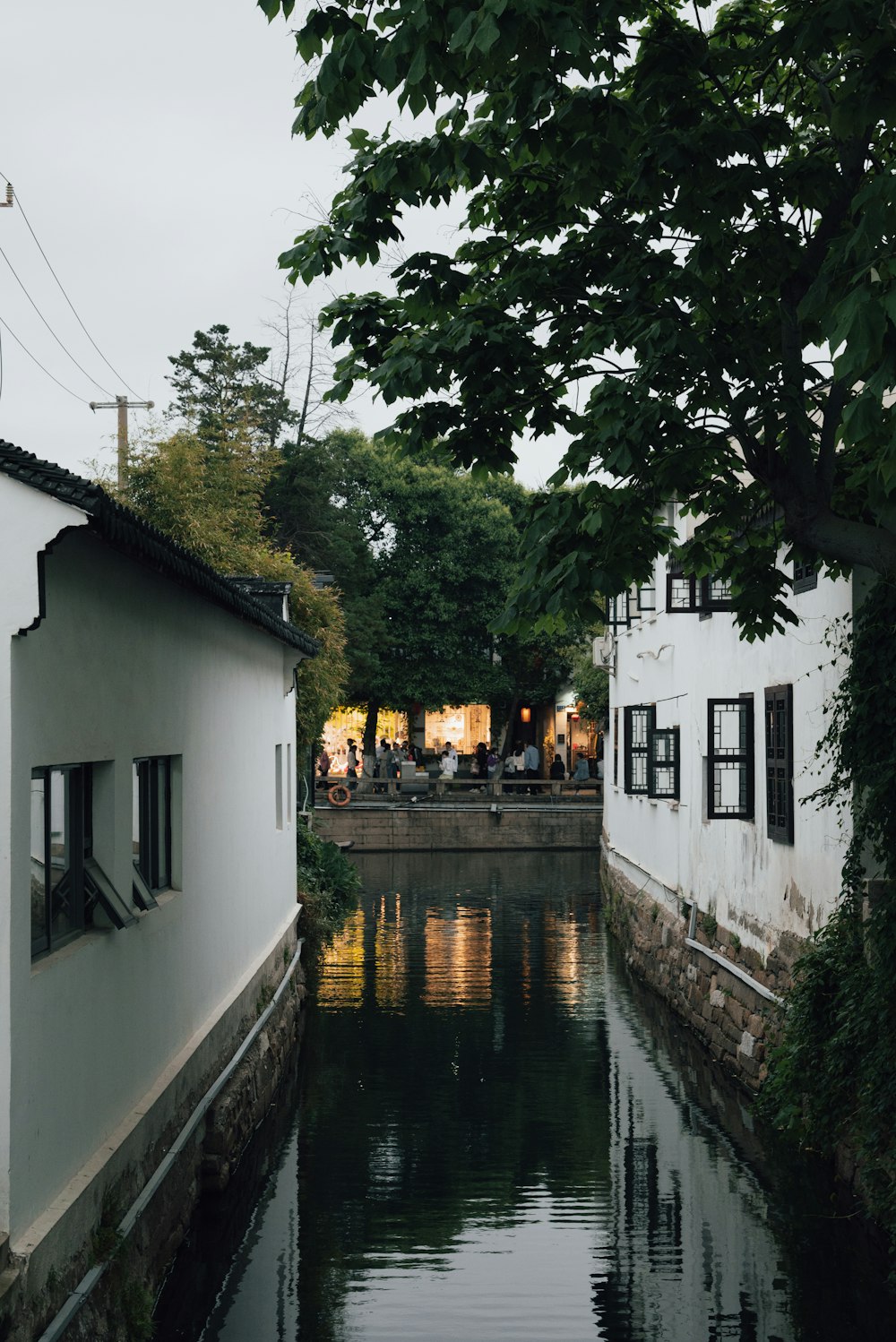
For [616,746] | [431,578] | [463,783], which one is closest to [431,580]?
[431,578]

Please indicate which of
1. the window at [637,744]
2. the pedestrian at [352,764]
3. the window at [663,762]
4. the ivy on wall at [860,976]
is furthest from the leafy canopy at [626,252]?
the pedestrian at [352,764]

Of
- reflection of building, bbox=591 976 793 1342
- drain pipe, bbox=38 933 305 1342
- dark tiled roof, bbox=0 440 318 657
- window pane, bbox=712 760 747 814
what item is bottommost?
reflection of building, bbox=591 976 793 1342

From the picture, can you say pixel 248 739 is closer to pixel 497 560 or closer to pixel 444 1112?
pixel 444 1112

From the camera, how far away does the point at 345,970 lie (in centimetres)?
2250

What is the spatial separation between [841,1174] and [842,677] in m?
3.83

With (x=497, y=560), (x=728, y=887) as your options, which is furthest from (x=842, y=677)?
(x=497, y=560)

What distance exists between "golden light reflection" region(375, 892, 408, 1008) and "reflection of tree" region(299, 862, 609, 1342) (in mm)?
157

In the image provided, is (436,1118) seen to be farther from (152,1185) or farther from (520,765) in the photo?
(520,765)

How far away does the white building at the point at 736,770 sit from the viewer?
1287 cm

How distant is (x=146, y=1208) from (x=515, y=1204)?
3.68 metres

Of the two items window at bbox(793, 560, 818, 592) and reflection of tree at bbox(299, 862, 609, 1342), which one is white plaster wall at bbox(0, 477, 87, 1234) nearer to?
reflection of tree at bbox(299, 862, 609, 1342)

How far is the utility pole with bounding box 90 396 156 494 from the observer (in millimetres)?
26719

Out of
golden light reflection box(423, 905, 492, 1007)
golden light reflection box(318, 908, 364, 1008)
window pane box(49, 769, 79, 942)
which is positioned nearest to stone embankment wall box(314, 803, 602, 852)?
golden light reflection box(423, 905, 492, 1007)

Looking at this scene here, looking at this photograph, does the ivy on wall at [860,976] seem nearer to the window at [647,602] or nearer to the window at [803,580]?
the window at [803,580]
